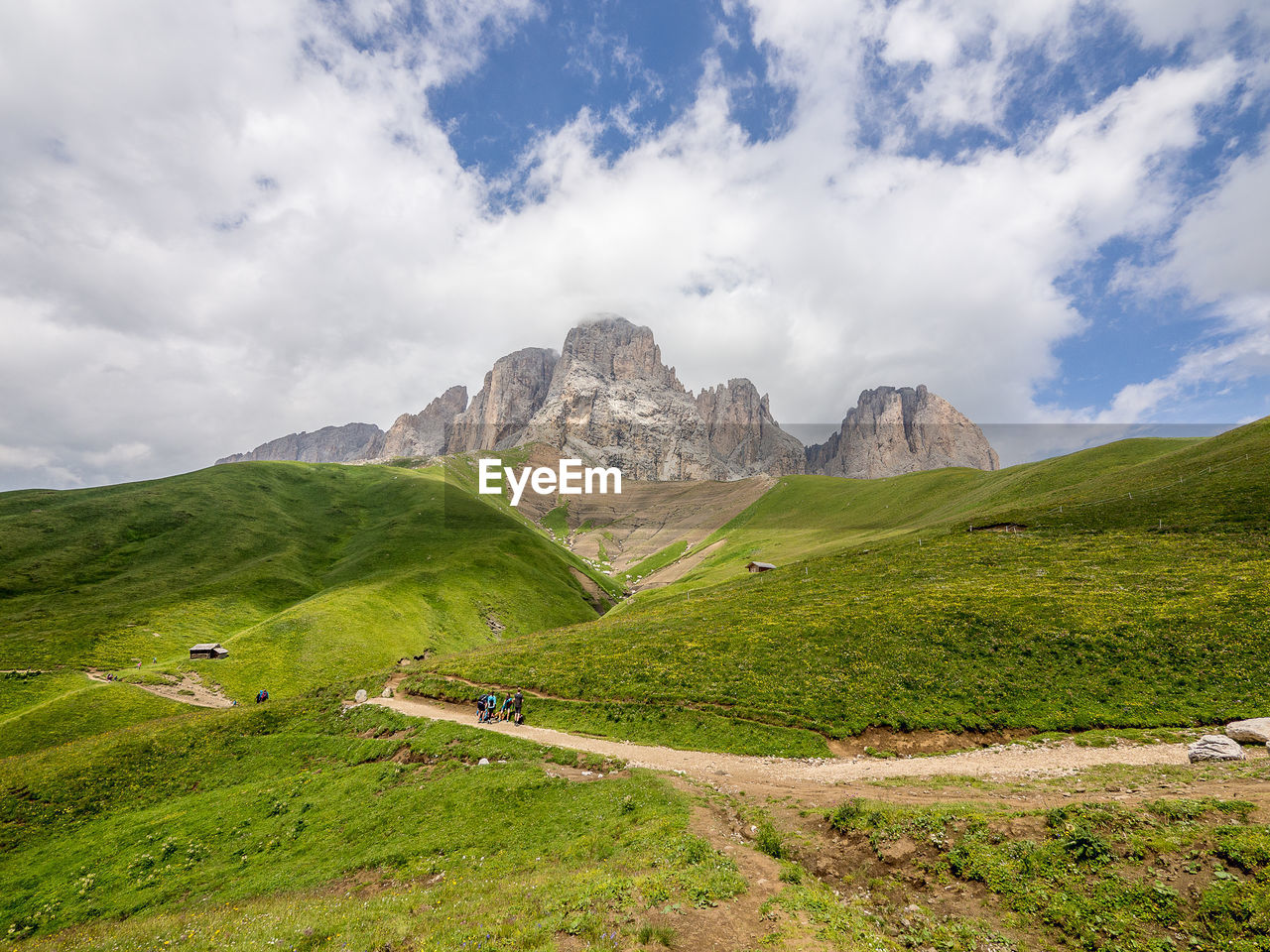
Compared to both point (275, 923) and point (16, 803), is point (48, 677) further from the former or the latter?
point (275, 923)

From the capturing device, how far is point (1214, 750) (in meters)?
20.8

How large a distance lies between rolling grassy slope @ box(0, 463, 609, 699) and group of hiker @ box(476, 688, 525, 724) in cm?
3313

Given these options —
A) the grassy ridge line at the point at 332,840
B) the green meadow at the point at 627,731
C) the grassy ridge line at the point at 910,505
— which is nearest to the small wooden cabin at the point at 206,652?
the green meadow at the point at 627,731

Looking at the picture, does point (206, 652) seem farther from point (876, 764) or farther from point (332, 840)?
point (876, 764)

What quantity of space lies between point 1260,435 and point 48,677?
146033mm

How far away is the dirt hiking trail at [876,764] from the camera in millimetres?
22219

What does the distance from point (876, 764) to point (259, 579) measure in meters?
100

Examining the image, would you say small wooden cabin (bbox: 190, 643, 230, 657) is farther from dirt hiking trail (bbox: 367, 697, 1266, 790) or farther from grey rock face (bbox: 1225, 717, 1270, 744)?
grey rock face (bbox: 1225, 717, 1270, 744)

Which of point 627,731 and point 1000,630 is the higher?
point 1000,630

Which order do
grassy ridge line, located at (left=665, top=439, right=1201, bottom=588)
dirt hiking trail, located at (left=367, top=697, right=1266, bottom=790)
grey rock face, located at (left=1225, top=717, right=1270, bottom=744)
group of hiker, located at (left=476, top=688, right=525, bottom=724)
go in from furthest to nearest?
grassy ridge line, located at (left=665, top=439, right=1201, bottom=588), group of hiker, located at (left=476, top=688, right=525, bottom=724), dirt hiking trail, located at (left=367, top=697, right=1266, bottom=790), grey rock face, located at (left=1225, top=717, right=1270, bottom=744)

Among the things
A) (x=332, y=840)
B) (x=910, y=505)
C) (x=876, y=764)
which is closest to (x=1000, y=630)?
(x=876, y=764)

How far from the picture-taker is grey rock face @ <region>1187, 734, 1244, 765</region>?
20422 millimetres

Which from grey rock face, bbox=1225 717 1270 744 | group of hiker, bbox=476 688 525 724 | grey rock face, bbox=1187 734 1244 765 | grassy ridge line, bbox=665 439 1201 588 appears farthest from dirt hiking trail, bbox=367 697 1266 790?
grassy ridge line, bbox=665 439 1201 588

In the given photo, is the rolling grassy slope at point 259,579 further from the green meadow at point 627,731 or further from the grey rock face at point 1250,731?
the grey rock face at point 1250,731
